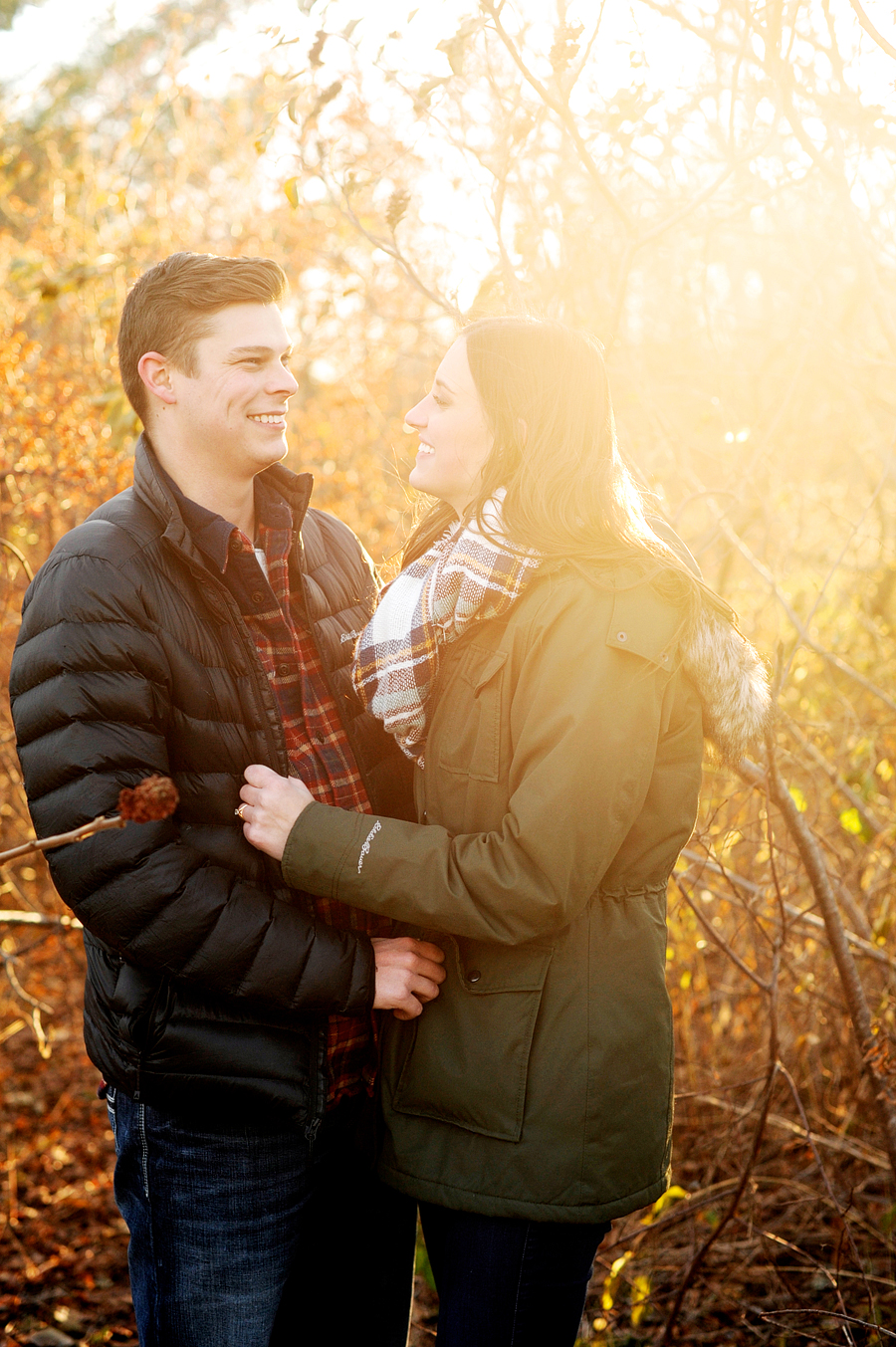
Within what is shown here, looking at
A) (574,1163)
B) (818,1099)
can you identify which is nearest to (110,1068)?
(574,1163)

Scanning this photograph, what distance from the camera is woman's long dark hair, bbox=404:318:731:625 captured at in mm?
1879

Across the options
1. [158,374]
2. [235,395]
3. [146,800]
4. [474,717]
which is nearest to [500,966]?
[474,717]

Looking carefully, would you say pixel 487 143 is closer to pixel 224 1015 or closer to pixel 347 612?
pixel 347 612

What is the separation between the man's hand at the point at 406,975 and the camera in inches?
75.3

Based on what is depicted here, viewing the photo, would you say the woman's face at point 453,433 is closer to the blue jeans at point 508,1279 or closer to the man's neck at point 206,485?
the man's neck at point 206,485

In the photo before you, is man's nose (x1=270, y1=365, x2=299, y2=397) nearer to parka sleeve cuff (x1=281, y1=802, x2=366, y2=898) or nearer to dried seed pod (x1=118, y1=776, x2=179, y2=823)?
parka sleeve cuff (x1=281, y1=802, x2=366, y2=898)

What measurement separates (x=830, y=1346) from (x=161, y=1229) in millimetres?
1569

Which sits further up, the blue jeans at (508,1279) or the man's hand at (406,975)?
the man's hand at (406,975)

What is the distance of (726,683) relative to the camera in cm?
189

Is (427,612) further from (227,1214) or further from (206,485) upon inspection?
(227,1214)

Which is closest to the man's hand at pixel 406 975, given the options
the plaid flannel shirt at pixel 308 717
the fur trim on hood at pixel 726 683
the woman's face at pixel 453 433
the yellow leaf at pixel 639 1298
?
the plaid flannel shirt at pixel 308 717

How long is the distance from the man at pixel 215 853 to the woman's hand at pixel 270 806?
0.25ft

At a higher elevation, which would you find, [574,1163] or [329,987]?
[329,987]

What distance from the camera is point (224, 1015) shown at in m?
1.94
